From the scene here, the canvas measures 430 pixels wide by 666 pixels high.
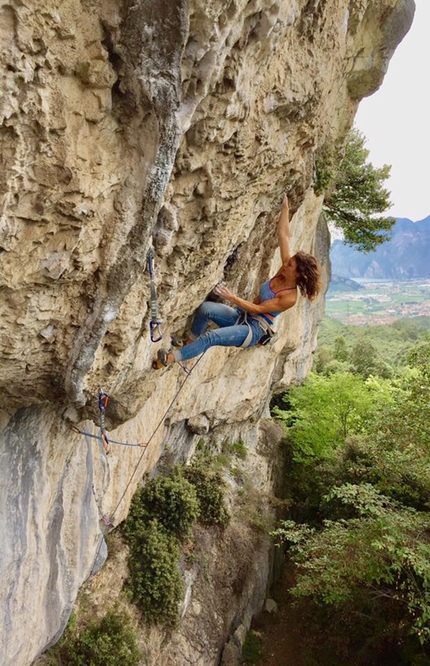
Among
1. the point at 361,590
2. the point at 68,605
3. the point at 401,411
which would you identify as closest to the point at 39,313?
the point at 68,605

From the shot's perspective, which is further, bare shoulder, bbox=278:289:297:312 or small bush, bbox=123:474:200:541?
small bush, bbox=123:474:200:541

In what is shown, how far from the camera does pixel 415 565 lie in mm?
7586

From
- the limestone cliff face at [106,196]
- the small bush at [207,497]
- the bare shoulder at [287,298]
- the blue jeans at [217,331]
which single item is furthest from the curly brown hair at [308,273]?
the small bush at [207,497]

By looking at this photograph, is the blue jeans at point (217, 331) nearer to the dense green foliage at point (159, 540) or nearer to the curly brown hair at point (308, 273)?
the curly brown hair at point (308, 273)

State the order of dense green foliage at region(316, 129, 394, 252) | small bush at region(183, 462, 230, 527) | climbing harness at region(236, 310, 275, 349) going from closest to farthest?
1. climbing harness at region(236, 310, 275, 349)
2. small bush at region(183, 462, 230, 527)
3. dense green foliage at region(316, 129, 394, 252)

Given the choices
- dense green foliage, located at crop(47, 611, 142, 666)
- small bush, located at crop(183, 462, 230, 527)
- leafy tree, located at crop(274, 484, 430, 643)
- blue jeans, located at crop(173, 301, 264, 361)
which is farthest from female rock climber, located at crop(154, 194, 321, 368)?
small bush, located at crop(183, 462, 230, 527)

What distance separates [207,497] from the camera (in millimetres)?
12719

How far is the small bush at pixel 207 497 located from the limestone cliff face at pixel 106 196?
18.3 ft

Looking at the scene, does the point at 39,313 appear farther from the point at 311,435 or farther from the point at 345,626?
the point at 311,435

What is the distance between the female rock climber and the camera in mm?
5559

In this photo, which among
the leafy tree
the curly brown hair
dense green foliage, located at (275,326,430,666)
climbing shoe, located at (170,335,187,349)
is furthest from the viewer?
dense green foliage, located at (275,326,430,666)

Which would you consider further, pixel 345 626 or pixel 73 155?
pixel 345 626

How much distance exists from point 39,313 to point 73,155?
54.7 inches

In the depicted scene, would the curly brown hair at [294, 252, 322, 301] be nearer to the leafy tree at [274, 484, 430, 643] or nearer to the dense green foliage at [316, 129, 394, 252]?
the leafy tree at [274, 484, 430, 643]
